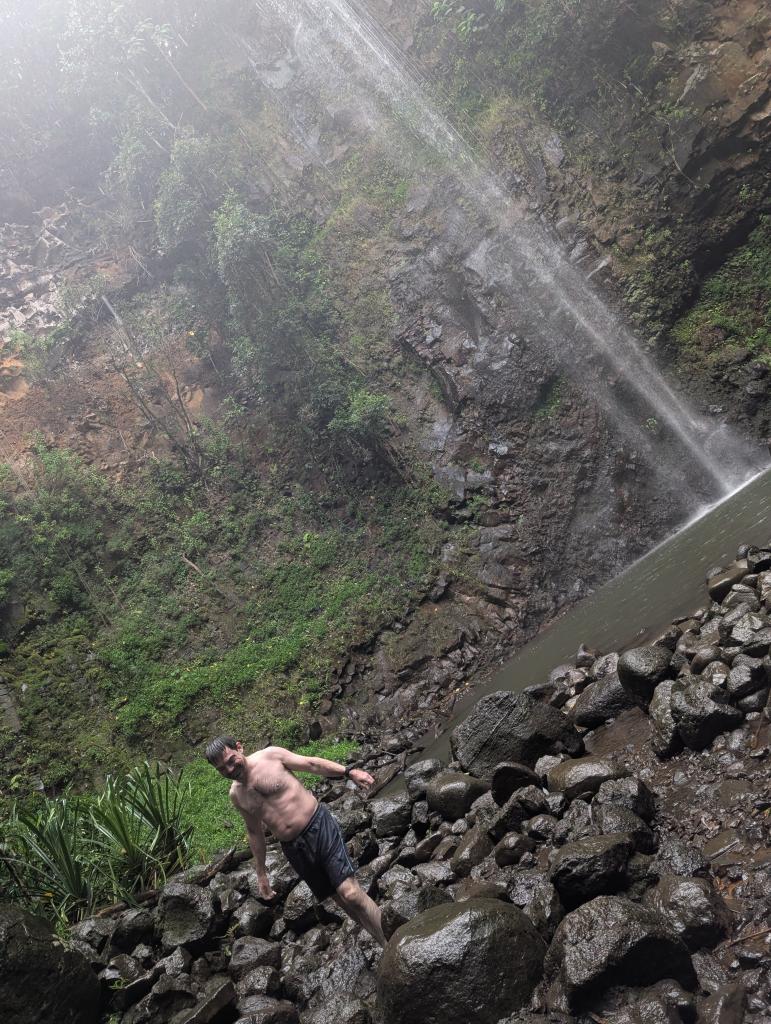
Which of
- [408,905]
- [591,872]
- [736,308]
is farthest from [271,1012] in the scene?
[736,308]

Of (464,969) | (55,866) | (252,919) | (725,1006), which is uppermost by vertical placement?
(55,866)

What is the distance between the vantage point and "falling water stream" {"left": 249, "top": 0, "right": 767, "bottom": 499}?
47.2 ft

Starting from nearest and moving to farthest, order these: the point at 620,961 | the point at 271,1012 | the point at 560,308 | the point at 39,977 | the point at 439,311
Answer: the point at 620,961 < the point at 271,1012 < the point at 39,977 < the point at 560,308 < the point at 439,311

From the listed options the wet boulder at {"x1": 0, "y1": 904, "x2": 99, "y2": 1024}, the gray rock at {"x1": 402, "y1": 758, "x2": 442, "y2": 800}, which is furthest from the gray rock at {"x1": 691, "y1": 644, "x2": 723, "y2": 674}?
the wet boulder at {"x1": 0, "y1": 904, "x2": 99, "y2": 1024}

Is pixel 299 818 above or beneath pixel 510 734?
above

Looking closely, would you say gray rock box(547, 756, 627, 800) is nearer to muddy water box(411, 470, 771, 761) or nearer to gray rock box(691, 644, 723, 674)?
gray rock box(691, 644, 723, 674)

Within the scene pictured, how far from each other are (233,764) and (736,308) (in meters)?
14.2

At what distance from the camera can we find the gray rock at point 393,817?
671 centimetres

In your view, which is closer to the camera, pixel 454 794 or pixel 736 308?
pixel 454 794

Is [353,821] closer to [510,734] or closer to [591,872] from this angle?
[510,734]

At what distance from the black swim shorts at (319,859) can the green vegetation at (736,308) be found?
1316cm

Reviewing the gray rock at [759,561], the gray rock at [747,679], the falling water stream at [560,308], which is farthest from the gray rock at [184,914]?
the falling water stream at [560,308]

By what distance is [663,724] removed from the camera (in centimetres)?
556

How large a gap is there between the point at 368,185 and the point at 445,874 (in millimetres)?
20261
